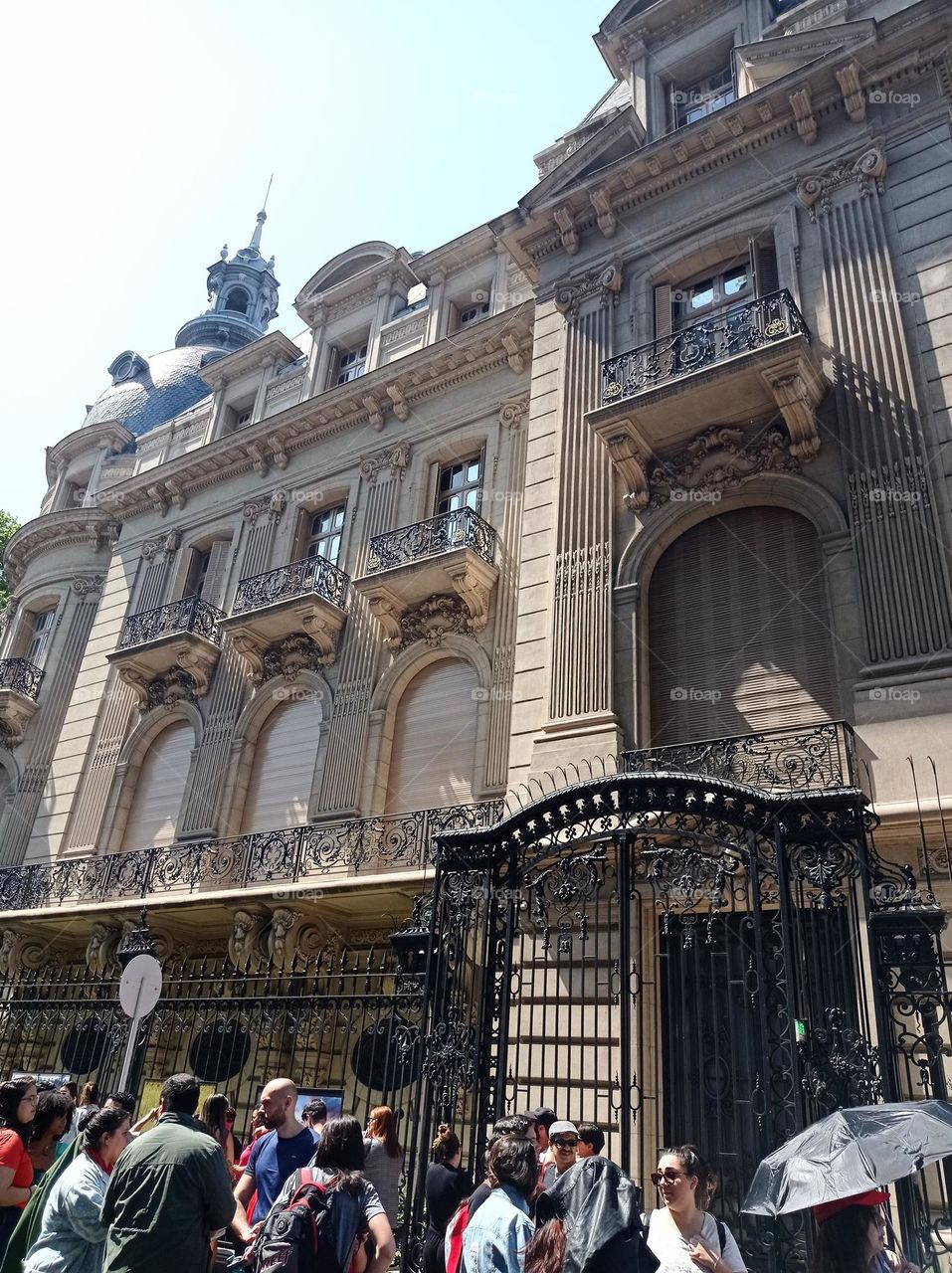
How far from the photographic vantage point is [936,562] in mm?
10039

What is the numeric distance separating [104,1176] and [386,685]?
11.5 metres

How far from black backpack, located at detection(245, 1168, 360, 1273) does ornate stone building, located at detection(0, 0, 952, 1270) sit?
122 inches

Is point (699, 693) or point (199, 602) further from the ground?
point (199, 602)

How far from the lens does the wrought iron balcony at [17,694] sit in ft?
73.7

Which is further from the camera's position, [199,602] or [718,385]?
[199,602]

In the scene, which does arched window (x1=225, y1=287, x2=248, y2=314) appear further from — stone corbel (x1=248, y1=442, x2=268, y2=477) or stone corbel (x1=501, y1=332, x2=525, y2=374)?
stone corbel (x1=501, y1=332, x2=525, y2=374)

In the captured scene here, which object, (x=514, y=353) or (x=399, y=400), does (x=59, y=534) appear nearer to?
(x=399, y=400)

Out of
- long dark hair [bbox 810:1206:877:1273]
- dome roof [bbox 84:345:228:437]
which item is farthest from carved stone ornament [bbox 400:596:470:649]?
dome roof [bbox 84:345:228:437]

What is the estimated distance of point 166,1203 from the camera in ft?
13.4

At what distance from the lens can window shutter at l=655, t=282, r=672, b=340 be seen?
1407 cm

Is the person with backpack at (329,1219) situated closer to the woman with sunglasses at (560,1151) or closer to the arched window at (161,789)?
the woman with sunglasses at (560,1151)

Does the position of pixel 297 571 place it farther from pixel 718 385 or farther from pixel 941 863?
pixel 941 863

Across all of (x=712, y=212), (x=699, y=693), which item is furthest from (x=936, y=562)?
(x=712, y=212)

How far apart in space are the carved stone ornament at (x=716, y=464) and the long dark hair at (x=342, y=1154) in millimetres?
9914
